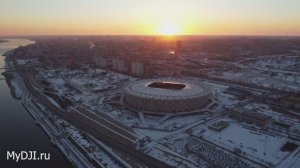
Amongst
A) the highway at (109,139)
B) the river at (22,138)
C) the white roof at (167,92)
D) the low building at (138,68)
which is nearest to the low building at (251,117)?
the white roof at (167,92)

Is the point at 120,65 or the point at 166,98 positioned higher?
the point at 166,98

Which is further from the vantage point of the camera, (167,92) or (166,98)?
(167,92)

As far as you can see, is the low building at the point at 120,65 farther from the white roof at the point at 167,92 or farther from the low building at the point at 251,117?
the low building at the point at 251,117

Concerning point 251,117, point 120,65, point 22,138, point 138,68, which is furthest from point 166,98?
point 120,65

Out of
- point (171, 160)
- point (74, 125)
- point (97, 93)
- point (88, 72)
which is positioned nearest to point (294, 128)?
point (171, 160)

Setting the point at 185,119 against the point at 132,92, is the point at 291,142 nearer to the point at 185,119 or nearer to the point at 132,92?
the point at 185,119

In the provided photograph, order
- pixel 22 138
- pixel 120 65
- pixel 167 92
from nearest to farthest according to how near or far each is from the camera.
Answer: pixel 22 138
pixel 167 92
pixel 120 65

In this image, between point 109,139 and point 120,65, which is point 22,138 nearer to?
point 109,139
